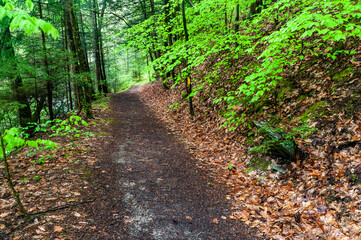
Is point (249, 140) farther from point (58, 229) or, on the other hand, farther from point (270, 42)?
point (58, 229)

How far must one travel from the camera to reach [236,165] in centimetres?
584

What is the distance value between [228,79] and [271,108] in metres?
3.76

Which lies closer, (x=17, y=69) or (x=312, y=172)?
(x=312, y=172)

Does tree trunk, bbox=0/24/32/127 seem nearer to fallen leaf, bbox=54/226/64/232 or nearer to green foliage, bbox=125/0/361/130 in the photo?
green foliage, bbox=125/0/361/130

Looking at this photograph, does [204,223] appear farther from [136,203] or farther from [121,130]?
[121,130]

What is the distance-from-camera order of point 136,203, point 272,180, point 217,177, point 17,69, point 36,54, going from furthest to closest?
1. point 36,54
2. point 17,69
3. point 217,177
4. point 272,180
5. point 136,203

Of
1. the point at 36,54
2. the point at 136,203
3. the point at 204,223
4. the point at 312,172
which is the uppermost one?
the point at 36,54

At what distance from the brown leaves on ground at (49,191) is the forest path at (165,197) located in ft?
2.26

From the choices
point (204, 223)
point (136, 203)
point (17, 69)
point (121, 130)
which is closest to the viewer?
point (204, 223)

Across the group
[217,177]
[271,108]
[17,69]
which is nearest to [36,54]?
[17,69]

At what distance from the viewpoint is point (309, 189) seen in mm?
3941

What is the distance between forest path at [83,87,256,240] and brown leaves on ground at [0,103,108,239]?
690 millimetres

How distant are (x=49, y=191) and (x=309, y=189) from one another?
5567 mm

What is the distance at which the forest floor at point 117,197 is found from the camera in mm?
3301
